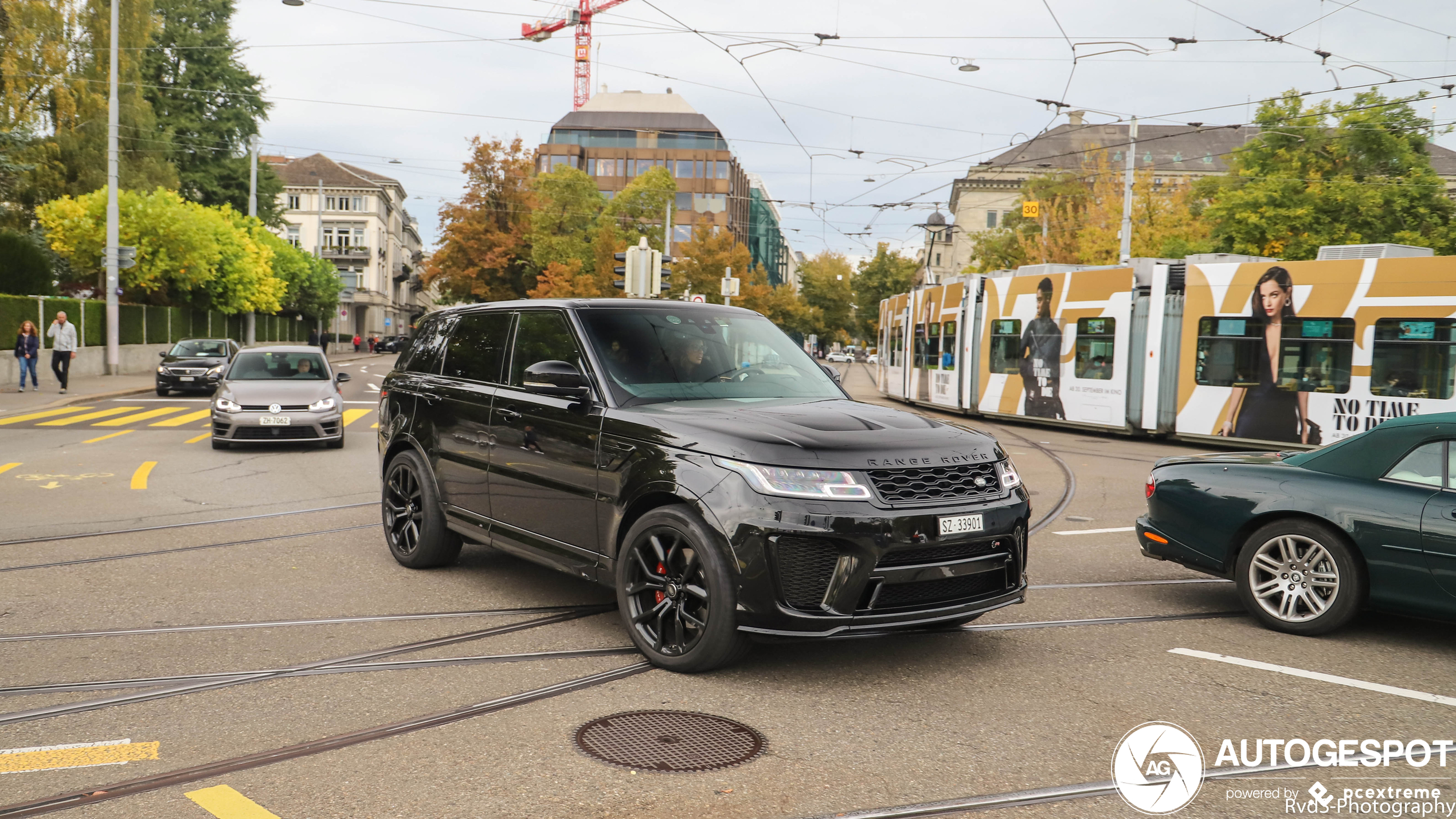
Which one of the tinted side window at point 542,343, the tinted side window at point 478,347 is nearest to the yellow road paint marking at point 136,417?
the tinted side window at point 478,347

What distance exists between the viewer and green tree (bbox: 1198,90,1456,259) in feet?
122

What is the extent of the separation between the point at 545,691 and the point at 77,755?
1.73 metres

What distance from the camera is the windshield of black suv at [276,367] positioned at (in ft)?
52.5

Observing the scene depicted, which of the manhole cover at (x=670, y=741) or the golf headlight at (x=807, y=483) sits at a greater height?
the golf headlight at (x=807, y=483)

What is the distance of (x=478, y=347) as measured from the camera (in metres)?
7.05

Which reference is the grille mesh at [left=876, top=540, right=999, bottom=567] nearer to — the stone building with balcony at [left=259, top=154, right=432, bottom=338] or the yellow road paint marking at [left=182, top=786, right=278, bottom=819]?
the yellow road paint marking at [left=182, top=786, right=278, bottom=819]

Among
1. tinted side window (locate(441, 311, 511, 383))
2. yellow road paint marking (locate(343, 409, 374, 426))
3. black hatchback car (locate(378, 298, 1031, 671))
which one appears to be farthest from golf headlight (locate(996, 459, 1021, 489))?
yellow road paint marking (locate(343, 409, 374, 426))

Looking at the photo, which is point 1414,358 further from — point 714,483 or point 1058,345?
point 714,483

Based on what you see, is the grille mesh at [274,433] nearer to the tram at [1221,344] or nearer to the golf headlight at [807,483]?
the golf headlight at [807,483]

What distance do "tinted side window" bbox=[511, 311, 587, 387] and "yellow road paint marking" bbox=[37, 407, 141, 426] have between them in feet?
51.5

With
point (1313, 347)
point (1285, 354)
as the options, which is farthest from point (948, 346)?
point (1313, 347)

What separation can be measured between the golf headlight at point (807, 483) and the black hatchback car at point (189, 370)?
81.5ft

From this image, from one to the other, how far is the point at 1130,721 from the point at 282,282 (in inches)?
2005

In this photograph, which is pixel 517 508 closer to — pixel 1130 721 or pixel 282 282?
pixel 1130 721
